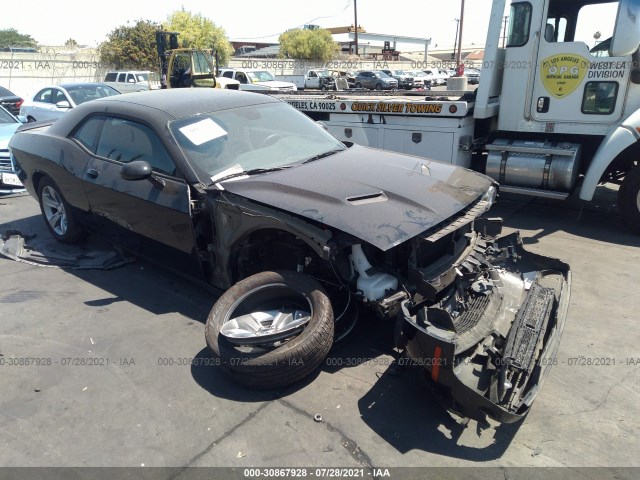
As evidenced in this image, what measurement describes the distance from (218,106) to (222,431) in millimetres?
2716

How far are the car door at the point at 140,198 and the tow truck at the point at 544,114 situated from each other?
396 centimetres

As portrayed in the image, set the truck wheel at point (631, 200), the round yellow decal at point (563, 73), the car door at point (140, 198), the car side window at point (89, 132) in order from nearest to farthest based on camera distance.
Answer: the car door at point (140, 198) < the car side window at point (89, 132) < the truck wheel at point (631, 200) < the round yellow decal at point (563, 73)

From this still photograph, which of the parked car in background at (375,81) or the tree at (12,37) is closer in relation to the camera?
the parked car in background at (375,81)

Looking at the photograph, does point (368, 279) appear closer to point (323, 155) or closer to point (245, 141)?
point (323, 155)

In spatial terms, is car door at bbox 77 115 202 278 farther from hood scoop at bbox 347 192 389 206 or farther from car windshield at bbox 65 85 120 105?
car windshield at bbox 65 85 120 105

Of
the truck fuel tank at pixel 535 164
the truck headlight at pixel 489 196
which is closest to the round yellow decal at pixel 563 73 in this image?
the truck fuel tank at pixel 535 164

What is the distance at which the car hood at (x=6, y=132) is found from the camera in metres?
7.76

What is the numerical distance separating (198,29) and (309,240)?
145ft

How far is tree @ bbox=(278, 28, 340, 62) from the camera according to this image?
2158 inches

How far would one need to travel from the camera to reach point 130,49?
3316cm

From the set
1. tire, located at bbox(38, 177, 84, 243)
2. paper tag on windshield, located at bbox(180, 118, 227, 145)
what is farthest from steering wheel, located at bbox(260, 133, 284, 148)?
tire, located at bbox(38, 177, 84, 243)

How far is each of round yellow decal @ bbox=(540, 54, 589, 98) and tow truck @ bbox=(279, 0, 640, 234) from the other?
0.01 meters

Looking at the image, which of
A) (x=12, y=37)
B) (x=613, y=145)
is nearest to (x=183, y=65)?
(x=613, y=145)

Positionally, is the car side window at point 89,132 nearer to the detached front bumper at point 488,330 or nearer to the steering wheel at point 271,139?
the steering wheel at point 271,139
